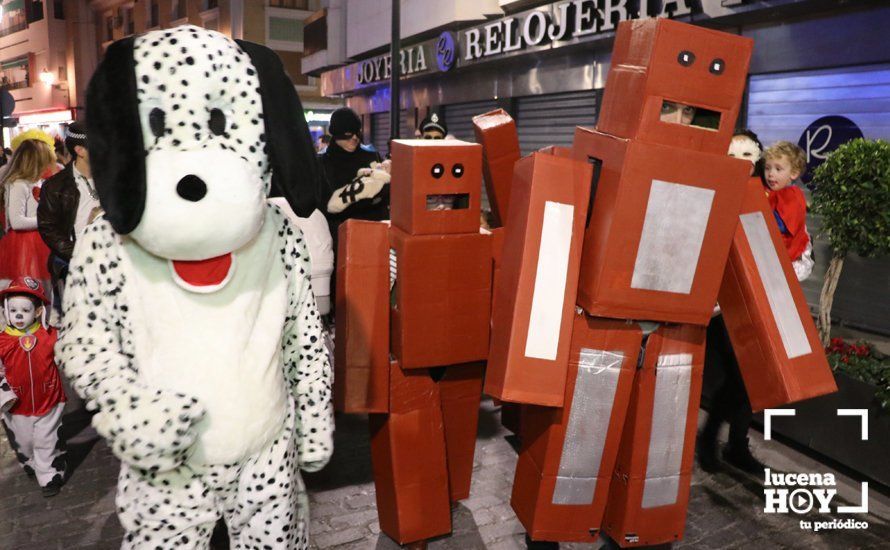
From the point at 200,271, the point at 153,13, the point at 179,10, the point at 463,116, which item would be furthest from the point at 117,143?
the point at 153,13

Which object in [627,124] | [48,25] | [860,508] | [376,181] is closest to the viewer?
[627,124]

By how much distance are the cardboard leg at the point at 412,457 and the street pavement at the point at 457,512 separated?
8.2 inches

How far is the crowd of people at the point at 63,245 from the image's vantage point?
149 inches

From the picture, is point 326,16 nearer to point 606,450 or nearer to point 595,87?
point 595,87

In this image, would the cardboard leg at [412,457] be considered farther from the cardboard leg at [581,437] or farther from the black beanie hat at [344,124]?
the black beanie hat at [344,124]

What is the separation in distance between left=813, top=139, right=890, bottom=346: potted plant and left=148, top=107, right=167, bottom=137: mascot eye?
13.3 feet

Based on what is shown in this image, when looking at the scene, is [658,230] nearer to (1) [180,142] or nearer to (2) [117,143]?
(1) [180,142]

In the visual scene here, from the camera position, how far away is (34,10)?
3481 centimetres

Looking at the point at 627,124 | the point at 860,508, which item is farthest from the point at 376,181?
the point at 860,508

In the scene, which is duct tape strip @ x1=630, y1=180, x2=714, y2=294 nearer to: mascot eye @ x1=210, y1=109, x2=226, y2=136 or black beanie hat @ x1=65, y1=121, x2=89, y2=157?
mascot eye @ x1=210, y1=109, x2=226, y2=136

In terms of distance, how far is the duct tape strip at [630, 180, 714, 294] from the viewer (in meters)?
2.47

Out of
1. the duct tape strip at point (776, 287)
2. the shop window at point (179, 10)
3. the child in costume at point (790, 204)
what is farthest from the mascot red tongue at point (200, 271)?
the shop window at point (179, 10)

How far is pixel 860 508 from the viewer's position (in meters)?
3.62

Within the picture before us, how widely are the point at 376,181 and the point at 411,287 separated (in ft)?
5.42
